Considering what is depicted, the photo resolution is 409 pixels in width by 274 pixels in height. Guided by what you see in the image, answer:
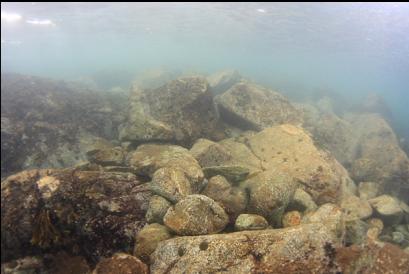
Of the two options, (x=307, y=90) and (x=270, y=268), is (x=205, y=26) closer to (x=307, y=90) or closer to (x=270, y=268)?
(x=307, y=90)

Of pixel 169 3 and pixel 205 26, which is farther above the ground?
pixel 169 3

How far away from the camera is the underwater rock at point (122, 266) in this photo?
18.0ft

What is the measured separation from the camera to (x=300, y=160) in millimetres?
10023

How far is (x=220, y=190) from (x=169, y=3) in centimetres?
3091

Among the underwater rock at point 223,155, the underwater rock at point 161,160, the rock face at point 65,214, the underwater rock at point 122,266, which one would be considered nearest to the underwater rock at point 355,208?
the underwater rock at point 223,155

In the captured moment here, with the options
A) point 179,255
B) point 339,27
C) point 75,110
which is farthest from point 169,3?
point 179,255

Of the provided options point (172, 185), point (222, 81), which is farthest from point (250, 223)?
point (222, 81)

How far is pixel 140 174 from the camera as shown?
8.45m

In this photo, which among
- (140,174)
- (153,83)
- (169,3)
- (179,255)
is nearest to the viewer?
(179,255)

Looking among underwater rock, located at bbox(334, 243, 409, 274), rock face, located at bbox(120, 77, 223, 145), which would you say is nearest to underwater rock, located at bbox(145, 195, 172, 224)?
underwater rock, located at bbox(334, 243, 409, 274)

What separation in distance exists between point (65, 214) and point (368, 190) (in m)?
9.70

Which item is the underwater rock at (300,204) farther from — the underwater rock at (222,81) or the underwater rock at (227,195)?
the underwater rock at (222,81)

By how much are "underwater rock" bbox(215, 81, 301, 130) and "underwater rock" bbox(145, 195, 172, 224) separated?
6612 millimetres

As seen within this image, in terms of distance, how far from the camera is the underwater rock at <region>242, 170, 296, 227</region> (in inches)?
275
